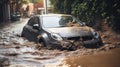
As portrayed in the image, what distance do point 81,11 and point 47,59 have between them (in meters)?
9.14

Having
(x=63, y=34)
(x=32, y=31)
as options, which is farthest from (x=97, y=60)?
(x=32, y=31)

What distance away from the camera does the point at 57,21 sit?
1088 cm

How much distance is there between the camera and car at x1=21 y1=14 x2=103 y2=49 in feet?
30.7

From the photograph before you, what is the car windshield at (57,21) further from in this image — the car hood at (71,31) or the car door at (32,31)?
the car hood at (71,31)

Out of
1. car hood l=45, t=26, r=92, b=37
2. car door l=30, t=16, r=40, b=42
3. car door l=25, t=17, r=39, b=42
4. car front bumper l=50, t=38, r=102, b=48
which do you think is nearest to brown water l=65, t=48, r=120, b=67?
car front bumper l=50, t=38, r=102, b=48

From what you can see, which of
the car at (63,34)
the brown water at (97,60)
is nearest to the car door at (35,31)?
the car at (63,34)

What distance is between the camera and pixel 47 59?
8609mm

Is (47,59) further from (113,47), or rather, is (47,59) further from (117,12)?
(117,12)

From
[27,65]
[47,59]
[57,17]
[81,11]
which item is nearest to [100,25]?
[81,11]

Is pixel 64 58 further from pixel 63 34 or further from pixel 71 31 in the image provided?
pixel 71 31

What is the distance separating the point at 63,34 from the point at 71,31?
356 mm

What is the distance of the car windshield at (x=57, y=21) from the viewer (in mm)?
10573

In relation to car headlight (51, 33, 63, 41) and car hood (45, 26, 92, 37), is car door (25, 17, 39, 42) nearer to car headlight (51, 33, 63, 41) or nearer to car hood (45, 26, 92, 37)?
car hood (45, 26, 92, 37)

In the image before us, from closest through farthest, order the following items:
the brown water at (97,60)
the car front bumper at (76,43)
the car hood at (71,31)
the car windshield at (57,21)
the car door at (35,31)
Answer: the brown water at (97,60)
the car front bumper at (76,43)
the car hood at (71,31)
the car windshield at (57,21)
the car door at (35,31)
